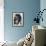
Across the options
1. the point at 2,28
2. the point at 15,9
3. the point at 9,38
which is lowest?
the point at 9,38

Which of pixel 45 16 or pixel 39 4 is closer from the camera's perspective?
pixel 45 16

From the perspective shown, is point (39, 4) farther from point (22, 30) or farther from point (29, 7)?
point (22, 30)

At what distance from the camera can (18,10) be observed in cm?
579

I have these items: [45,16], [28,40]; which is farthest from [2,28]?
[28,40]

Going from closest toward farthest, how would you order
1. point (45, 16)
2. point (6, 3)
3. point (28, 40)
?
1. point (28, 40)
2. point (45, 16)
3. point (6, 3)

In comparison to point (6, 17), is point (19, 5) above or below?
above

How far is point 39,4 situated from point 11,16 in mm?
1295

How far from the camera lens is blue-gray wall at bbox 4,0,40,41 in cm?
574

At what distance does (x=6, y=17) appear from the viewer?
18.8ft

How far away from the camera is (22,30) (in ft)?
19.1

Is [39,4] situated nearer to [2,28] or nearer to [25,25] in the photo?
[25,25]

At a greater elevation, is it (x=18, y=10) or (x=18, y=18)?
(x=18, y=10)

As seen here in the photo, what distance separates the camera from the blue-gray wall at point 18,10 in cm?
574

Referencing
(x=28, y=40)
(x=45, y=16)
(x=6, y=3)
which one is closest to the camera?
(x=28, y=40)
